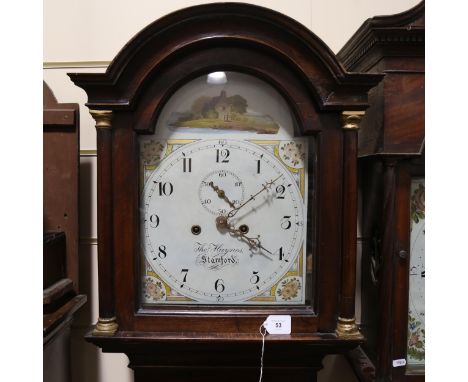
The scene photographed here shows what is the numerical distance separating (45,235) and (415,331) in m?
0.77

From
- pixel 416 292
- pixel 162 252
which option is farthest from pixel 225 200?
pixel 416 292

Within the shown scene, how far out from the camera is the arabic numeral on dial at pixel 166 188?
0.68m

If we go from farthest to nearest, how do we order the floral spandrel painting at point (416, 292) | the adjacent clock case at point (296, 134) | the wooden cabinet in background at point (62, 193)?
1. the wooden cabinet in background at point (62, 193)
2. the floral spandrel painting at point (416, 292)
3. the adjacent clock case at point (296, 134)

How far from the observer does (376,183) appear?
2.62ft

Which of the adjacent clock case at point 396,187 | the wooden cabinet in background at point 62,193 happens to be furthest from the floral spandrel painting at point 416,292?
the wooden cabinet in background at point 62,193

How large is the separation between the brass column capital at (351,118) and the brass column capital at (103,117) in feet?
1.25

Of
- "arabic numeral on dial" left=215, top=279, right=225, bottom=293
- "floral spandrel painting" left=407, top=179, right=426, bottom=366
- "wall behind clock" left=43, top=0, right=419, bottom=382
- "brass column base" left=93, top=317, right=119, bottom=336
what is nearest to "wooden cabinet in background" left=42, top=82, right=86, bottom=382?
"wall behind clock" left=43, top=0, right=419, bottom=382

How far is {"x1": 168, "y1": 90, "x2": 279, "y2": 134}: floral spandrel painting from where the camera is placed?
677 mm

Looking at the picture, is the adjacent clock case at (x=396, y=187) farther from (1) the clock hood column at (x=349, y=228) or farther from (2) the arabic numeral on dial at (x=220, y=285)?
(2) the arabic numeral on dial at (x=220, y=285)

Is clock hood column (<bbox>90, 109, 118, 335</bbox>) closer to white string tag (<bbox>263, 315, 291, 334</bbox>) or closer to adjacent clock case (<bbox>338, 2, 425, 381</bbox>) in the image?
white string tag (<bbox>263, 315, 291, 334</bbox>)

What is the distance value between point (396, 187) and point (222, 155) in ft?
1.07

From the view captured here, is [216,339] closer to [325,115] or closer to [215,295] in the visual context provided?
[215,295]

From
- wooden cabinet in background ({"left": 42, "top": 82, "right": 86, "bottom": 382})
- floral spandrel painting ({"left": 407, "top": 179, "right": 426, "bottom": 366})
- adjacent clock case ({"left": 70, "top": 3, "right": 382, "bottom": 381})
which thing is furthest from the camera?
wooden cabinet in background ({"left": 42, "top": 82, "right": 86, "bottom": 382})

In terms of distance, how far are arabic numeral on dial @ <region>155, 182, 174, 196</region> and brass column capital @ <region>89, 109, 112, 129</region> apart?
131 mm
